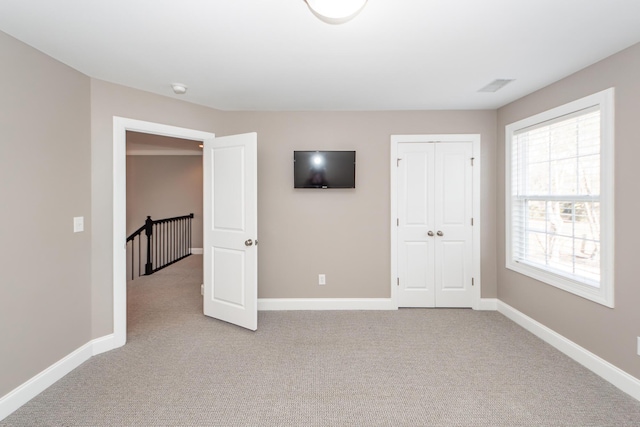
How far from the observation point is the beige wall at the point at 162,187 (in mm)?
7648

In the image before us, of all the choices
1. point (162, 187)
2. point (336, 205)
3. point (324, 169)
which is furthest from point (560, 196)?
point (162, 187)

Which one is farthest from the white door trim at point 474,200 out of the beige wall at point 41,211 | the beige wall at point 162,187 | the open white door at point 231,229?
the beige wall at point 162,187

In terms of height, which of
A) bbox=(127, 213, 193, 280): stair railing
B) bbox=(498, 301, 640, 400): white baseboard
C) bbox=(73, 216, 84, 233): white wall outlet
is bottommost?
bbox=(498, 301, 640, 400): white baseboard

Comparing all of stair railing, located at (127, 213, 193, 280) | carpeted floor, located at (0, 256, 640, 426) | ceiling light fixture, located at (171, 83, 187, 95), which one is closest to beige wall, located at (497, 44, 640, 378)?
carpeted floor, located at (0, 256, 640, 426)

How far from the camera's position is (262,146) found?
374cm

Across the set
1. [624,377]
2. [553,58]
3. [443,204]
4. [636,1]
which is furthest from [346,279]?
[636,1]

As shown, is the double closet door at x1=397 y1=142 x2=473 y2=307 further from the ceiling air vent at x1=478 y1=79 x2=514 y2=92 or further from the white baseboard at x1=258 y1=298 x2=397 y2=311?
the ceiling air vent at x1=478 y1=79 x2=514 y2=92

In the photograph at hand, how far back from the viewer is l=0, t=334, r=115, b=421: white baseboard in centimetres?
198

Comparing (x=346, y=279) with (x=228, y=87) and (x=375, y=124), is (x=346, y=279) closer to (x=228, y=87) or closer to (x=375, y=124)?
(x=375, y=124)

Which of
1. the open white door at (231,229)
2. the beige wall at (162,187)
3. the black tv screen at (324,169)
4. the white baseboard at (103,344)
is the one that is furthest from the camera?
the beige wall at (162,187)

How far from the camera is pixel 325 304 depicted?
377 cm

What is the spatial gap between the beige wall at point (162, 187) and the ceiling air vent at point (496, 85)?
265 inches

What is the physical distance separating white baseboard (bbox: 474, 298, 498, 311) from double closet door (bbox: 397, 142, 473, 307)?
0.13 metres

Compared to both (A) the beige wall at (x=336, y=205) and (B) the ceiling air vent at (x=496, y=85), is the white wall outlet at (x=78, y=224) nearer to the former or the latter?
(A) the beige wall at (x=336, y=205)
